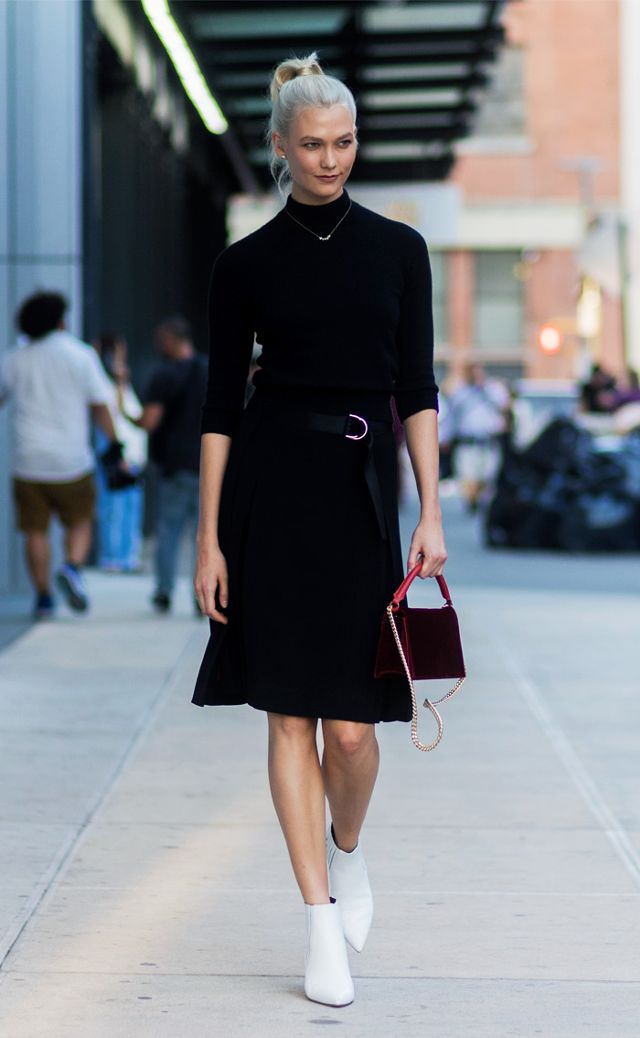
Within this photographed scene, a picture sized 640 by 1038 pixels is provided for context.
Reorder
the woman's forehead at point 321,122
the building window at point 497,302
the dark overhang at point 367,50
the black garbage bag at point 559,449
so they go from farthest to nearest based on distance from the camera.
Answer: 1. the building window at point 497,302
2. the black garbage bag at point 559,449
3. the dark overhang at point 367,50
4. the woman's forehead at point 321,122

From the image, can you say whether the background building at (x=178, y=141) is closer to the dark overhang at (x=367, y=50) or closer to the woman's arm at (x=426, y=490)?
the dark overhang at (x=367, y=50)

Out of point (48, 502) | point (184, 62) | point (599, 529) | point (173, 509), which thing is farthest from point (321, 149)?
point (599, 529)

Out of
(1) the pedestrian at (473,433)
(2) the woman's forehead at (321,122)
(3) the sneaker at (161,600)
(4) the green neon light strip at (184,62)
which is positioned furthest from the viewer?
(1) the pedestrian at (473,433)

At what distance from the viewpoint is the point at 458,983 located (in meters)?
4.00

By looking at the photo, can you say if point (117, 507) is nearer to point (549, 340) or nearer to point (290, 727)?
point (290, 727)

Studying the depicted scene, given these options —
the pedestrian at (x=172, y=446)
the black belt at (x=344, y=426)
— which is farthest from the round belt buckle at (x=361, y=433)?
the pedestrian at (x=172, y=446)

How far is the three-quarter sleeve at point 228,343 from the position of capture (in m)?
3.92

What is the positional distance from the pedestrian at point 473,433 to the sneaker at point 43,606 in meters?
11.2

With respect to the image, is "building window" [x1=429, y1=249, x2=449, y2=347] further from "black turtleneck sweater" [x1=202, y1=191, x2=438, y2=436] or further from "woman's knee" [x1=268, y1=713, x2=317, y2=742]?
"woman's knee" [x1=268, y1=713, x2=317, y2=742]

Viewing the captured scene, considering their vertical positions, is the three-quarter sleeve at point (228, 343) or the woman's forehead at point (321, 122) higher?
the woman's forehead at point (321, 122)

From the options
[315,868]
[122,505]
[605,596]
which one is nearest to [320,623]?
[315,868]

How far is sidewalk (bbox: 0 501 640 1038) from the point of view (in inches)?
151

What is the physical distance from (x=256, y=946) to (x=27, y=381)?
626 centimetres

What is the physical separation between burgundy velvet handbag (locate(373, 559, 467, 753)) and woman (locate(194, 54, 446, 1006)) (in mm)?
59
